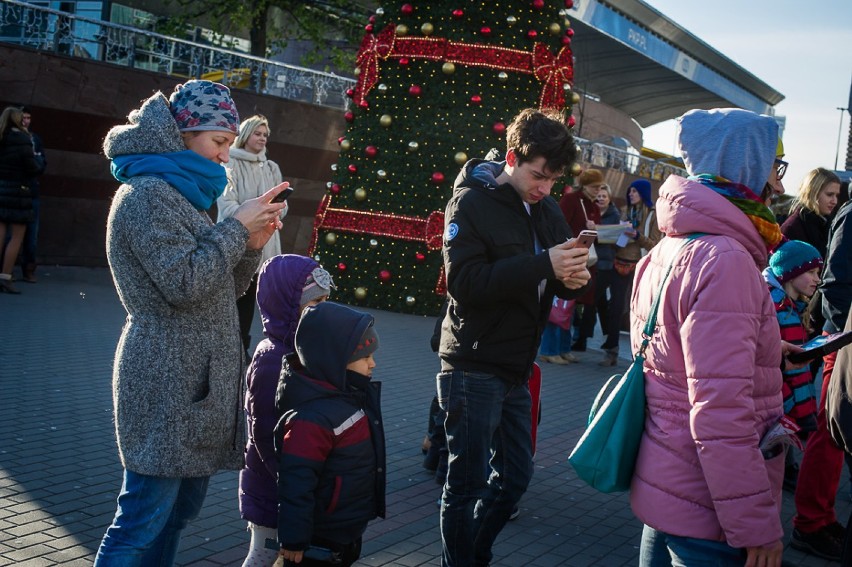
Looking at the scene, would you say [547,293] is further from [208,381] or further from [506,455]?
[208,381]

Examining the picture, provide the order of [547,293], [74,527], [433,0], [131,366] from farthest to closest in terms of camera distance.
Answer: [433,0]
[74,527]
[547,293]
[131,366]

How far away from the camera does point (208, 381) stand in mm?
3293

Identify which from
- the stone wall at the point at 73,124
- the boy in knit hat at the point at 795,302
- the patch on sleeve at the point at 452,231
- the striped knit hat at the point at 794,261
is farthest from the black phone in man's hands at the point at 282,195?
the stone wall at the point at 73,124

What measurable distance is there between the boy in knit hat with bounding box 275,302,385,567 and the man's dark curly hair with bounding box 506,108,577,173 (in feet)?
3.18

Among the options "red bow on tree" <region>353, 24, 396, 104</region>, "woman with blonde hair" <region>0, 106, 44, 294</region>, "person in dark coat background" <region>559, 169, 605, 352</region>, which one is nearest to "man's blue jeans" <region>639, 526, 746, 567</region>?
"person in dark coat background" <region>559, 169, 605, 352</region>

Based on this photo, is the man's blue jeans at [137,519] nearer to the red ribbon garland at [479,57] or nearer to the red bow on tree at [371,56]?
the red ribbon garland at [479,57]

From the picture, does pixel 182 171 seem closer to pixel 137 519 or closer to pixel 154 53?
pixel 137 519

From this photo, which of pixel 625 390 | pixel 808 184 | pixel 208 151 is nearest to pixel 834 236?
pixel 808 184

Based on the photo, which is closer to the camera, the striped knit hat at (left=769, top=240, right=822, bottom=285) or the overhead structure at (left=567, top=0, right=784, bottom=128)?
the striped knit hat at (left=769, top=240, right=822, bottom=285)

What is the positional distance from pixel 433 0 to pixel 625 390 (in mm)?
10687

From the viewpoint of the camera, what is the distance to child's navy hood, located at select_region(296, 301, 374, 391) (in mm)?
3418

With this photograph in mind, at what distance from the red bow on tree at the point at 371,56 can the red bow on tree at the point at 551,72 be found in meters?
1.91

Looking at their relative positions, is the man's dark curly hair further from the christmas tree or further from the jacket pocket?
the christmas tree

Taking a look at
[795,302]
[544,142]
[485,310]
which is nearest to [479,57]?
[795,302]
